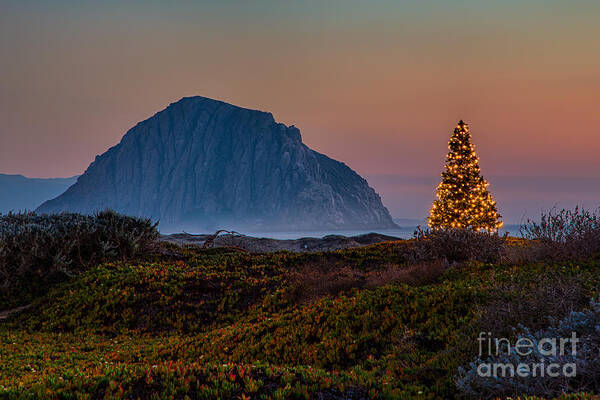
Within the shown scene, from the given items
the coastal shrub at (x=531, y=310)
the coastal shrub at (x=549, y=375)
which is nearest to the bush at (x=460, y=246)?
the coastal shrub at (x=531, y=310)

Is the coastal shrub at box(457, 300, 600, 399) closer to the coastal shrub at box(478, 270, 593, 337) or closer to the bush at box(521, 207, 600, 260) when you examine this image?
the coastal shrub at box(478, 270, 593, 337)

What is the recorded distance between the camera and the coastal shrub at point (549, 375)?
155 inches

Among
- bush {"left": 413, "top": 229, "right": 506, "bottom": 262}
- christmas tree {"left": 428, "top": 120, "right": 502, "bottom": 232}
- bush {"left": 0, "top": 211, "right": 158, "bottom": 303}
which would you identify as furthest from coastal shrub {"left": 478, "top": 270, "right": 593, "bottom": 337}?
christmas tree {"left": 428, "top": 120, "right": 502, "bottom": 232}

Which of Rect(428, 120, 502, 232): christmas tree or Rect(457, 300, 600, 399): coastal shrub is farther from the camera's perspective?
Rect(428, 120, 502, 232): christmas tree

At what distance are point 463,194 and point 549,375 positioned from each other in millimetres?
25808

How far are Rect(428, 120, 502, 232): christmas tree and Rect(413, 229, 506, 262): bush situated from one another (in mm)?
12070

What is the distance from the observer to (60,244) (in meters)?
15.4

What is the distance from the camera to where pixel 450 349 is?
5.85 m

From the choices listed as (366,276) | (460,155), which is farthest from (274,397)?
(460,155)

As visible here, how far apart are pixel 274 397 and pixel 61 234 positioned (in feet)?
49.0

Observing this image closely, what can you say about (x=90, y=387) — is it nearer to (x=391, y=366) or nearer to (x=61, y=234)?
(x=391, y=366)

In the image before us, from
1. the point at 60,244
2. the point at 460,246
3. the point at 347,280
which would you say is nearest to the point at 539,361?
the point at 347,280

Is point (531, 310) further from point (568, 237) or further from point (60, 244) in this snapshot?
point (60, 244)

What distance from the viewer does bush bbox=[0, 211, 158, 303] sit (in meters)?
14.2
